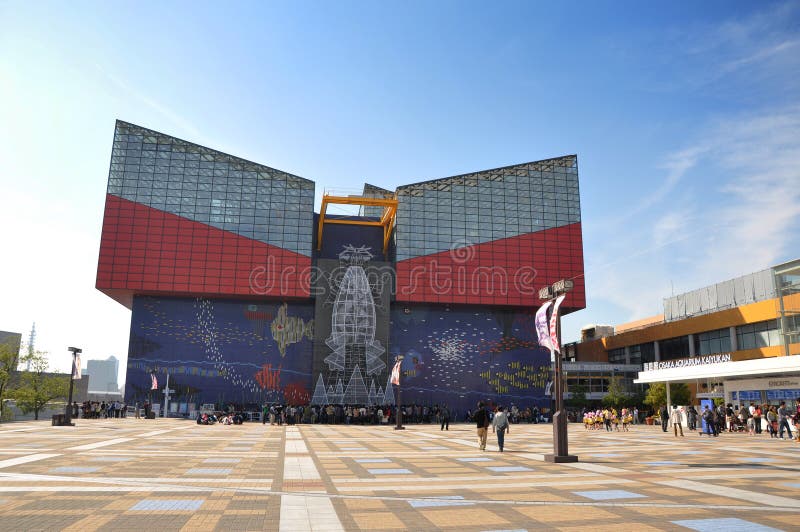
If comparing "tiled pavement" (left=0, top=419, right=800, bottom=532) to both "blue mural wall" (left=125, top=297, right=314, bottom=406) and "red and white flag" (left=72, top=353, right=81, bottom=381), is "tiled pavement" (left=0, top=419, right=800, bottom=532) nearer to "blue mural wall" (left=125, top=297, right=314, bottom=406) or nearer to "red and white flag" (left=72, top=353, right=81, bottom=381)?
"red and white flag" (left=72, top=353, right=81, bottom=381)

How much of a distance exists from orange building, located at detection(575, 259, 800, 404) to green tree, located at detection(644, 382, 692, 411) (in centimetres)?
149

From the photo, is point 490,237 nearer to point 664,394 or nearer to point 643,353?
point 664,394

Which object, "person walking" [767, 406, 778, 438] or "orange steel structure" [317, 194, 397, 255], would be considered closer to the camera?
"person walking" [767, 406, 778, 438]

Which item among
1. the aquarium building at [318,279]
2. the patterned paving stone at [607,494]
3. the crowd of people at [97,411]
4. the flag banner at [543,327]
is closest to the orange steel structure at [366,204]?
the aquarium building at [318,279]

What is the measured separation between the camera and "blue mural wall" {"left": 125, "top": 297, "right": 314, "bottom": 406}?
64.1m

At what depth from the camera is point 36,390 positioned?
52.0 metres

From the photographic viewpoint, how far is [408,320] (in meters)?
69.8

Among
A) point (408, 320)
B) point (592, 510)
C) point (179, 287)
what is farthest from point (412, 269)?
point (592, 510)

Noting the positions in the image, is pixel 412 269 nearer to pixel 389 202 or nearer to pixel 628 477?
pixel 389 202

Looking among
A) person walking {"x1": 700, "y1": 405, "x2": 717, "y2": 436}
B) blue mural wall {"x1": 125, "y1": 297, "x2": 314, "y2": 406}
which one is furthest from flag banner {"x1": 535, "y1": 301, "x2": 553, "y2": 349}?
blue mural wall {"x1": 125, "y1": 297, "x2": 314, "y2": 406}

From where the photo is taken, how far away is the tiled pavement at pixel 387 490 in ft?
30.7

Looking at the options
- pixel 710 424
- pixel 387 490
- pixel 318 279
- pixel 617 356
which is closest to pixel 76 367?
pixel 318 279

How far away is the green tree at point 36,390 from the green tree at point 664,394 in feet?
199

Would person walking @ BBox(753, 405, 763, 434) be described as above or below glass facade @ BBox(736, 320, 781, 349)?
below
